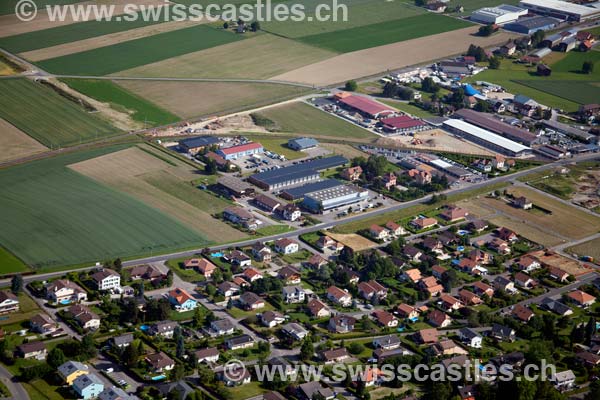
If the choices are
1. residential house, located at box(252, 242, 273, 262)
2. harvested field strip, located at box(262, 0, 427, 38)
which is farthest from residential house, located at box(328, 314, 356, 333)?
harvested field strip, located at box(262, 0, 427, 38)

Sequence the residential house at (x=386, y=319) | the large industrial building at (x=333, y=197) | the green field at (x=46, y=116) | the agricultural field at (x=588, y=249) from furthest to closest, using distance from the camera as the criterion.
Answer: the green field at (x=46, y=116)
the large industrial building at (x=333, y=197)
the agricultural field at (x=588, y=249)
the residential house at (x=386, y=319)

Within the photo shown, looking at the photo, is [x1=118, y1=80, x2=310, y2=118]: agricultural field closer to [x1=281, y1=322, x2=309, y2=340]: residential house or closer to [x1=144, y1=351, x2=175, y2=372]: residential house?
[x1=281, y1=322, x2=309, y2=340]: residential house

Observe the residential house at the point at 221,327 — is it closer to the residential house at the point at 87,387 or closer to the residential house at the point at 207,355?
the residential house at the point at 207,355

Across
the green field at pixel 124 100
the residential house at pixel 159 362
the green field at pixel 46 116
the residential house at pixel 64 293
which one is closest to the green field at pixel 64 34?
the green field at pixel 46 116

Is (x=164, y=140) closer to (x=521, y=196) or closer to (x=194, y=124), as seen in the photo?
(x=194, y=124)

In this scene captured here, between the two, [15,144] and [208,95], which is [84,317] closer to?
[15,144]

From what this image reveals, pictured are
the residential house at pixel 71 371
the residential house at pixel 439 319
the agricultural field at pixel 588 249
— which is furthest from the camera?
the agricultural field at pixel 588 249
